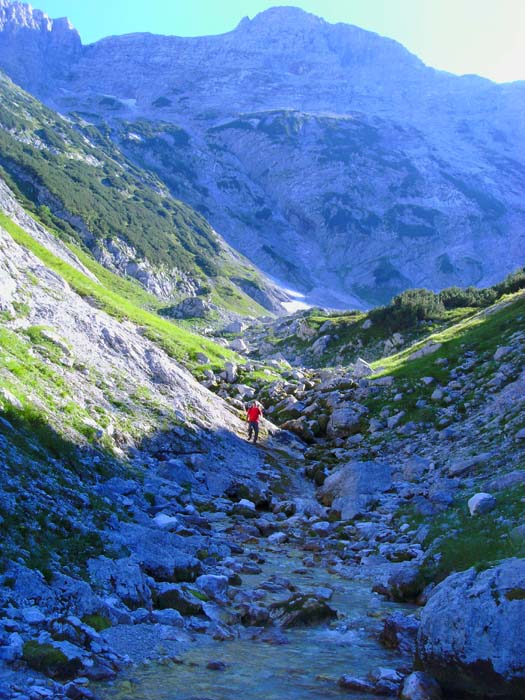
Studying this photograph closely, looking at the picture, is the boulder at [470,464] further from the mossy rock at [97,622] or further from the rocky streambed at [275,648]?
the mossy rock at [97,622]

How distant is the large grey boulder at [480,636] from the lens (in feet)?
29.9

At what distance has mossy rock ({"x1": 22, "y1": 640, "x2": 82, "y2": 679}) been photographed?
28.0 ft

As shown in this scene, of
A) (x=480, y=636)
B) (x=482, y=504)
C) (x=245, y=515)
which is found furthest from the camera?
(x=245, y=515)

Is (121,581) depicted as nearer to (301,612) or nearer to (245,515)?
(301,612)

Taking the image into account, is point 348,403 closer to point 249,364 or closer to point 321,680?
point 249,364

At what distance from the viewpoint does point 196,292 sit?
146m

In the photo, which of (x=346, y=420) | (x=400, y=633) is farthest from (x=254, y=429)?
(x=400, y=633)

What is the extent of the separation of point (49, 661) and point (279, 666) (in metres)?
3.92

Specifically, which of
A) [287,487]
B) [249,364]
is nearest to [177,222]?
[249,364]

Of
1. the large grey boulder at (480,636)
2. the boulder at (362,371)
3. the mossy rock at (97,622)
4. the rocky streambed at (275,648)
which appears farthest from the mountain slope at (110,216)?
the large grey boulder at (480,636)

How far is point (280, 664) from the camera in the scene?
411 inches

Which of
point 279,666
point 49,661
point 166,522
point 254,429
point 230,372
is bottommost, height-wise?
point 49,661

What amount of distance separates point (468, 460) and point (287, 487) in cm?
796

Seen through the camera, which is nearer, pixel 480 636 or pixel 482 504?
pixel 480 636
